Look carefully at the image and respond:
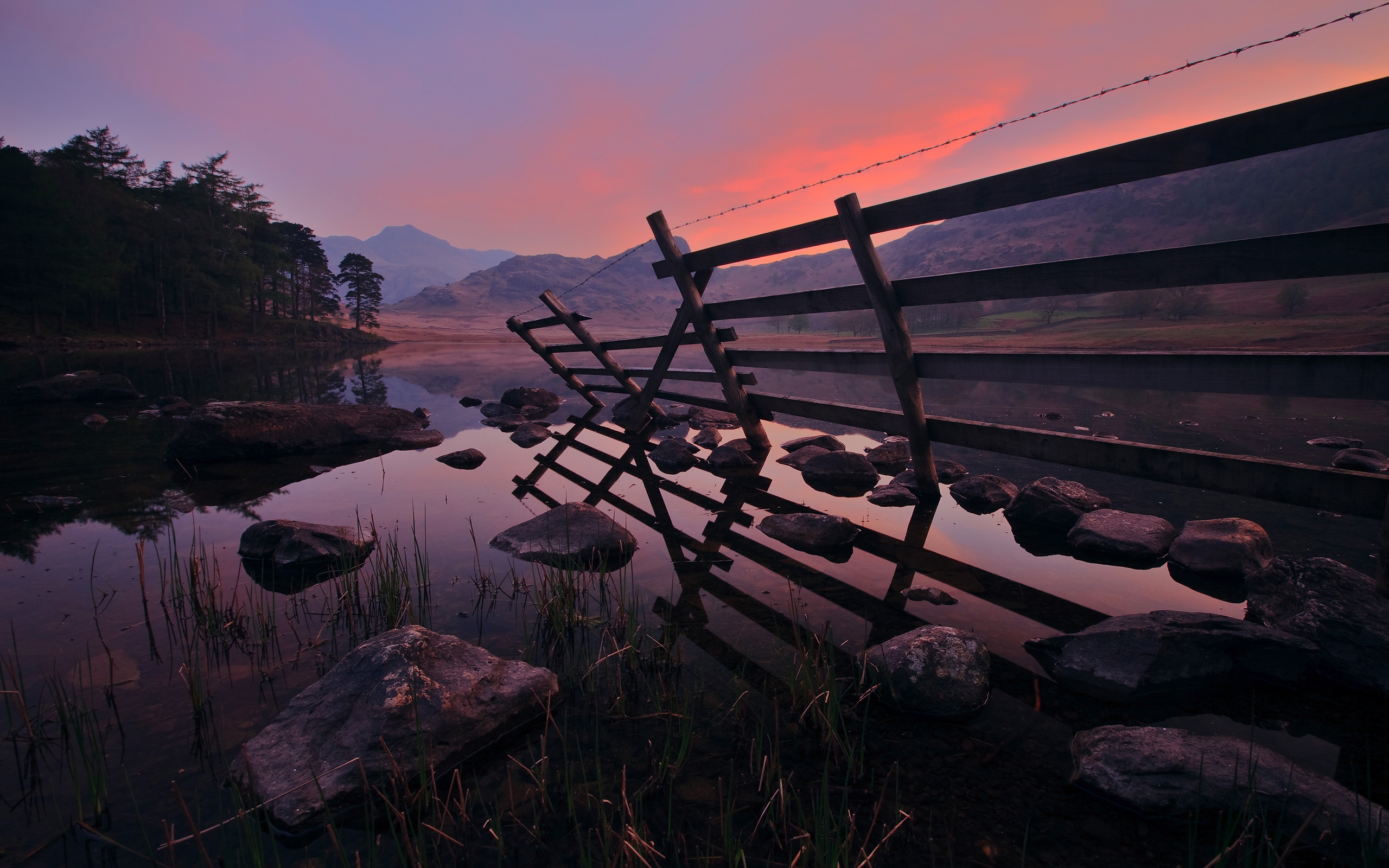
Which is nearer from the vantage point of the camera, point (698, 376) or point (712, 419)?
point (698, 376)

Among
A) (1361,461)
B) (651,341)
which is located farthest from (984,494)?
(651,341)

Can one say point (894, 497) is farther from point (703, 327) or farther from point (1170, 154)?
point (1170, 154)

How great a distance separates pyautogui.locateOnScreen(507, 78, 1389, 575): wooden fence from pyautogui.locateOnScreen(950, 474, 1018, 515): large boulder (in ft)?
1.46

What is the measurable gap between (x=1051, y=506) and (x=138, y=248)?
7466 centimetres

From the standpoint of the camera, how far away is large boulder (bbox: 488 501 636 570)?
14.7 ft

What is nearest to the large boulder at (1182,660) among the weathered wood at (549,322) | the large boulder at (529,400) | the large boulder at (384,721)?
the large boulder at (384,721)

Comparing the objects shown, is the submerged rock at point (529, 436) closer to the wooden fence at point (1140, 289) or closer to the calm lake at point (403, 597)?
the calm lake at point (403, 597)

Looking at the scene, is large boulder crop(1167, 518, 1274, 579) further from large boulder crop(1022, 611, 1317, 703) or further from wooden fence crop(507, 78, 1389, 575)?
large boulder crop(1022, 611, 1317, 703)

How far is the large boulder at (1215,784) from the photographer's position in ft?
5.77

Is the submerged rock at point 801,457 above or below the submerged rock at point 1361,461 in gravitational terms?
below

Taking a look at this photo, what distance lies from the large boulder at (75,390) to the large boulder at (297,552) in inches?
617

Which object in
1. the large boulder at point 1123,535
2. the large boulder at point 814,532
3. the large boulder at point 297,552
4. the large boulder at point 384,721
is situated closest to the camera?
the large boulder at point 384,721

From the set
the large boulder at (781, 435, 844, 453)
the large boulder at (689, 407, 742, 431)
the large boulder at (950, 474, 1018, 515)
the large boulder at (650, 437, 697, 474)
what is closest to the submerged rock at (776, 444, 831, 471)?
the large boulder at (781, 435, 844, 453)

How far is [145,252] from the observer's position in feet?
176
